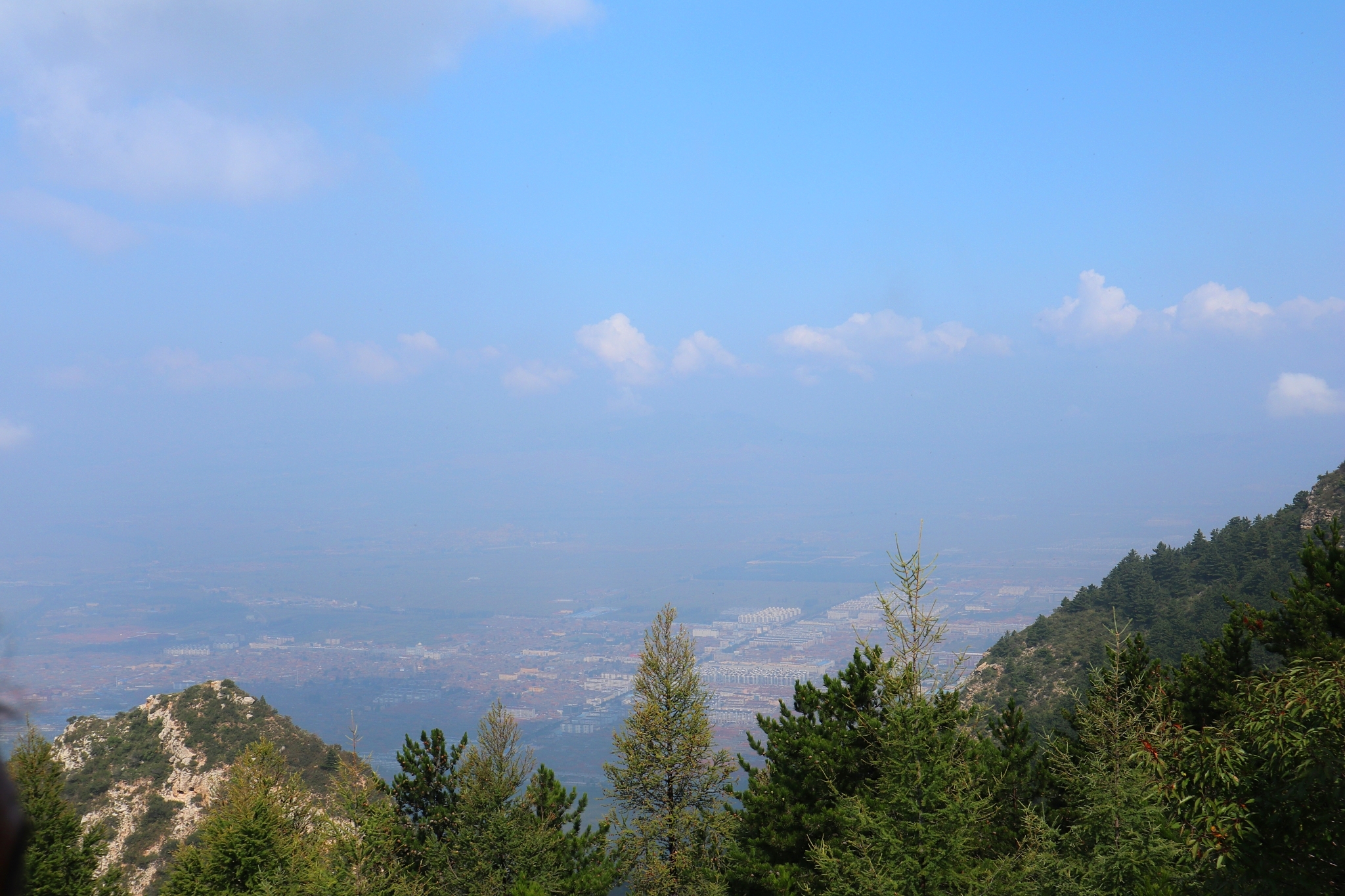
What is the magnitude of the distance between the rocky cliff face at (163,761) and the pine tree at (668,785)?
2400 centimetres

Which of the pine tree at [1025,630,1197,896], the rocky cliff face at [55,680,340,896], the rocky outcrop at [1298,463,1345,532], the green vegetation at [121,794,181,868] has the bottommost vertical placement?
the green vegetation at [121,794,181,868]

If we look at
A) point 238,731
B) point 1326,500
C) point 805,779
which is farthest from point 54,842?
point 1326,500

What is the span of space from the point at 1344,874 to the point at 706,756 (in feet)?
56.7

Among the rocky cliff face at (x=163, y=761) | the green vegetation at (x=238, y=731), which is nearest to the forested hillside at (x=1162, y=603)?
the green vegetation at (x=238, y=731)

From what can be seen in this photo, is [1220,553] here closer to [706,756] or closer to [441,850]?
[706,756]

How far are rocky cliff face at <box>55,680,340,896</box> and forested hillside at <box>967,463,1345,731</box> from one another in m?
44.3

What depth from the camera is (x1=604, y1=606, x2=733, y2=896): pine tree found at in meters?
23.2

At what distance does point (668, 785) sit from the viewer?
952 inches

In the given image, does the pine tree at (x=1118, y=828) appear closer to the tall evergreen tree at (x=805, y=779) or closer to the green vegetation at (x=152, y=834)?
the tall evergreen tree at (x=805, y=779)

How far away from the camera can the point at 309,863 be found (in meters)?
22.4

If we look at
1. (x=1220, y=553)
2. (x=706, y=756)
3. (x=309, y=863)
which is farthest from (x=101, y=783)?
(x=1220, y=553)

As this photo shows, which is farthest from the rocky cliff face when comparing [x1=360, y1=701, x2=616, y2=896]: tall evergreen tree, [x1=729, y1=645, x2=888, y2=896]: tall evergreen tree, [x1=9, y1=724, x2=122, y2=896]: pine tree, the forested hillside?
the forested hillside

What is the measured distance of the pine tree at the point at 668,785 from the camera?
23.2m

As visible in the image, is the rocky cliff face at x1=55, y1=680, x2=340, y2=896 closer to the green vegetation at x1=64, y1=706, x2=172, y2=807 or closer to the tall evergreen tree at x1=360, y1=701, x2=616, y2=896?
the green vegetation at x1=64, y1=706, x2=172, y2=807
